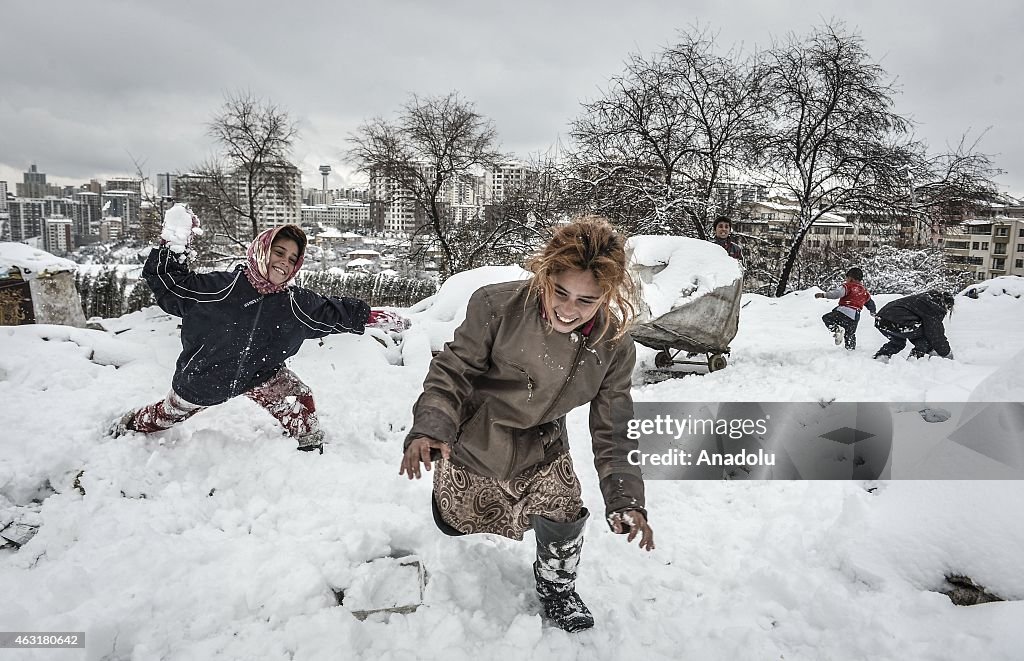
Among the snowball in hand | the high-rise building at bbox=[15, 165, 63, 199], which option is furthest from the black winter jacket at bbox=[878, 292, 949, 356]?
the high-rise building at bbox=[15, 165, 63, 199]

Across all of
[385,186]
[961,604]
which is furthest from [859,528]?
A: [385,186]

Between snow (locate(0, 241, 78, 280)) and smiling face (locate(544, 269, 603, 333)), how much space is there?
734 cm

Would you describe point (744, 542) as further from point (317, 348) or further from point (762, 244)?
point (762, 244)

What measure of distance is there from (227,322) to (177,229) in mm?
636

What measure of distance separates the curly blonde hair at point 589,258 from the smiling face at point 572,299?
0.05 ft

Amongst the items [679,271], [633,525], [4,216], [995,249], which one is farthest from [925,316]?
[995,249]

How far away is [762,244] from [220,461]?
16468mm

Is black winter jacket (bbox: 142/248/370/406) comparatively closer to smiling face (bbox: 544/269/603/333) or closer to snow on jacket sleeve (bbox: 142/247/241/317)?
snow on jacket sleeve (bbox: 142/247/241/317)

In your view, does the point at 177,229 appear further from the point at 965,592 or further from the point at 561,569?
the point at 965,592

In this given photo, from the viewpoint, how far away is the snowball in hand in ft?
10.0

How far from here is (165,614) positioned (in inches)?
78.7

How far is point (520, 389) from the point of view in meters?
1.95

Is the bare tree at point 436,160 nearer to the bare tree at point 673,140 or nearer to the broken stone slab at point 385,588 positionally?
the bare tree at point 673,140

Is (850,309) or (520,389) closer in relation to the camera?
(520,389)
